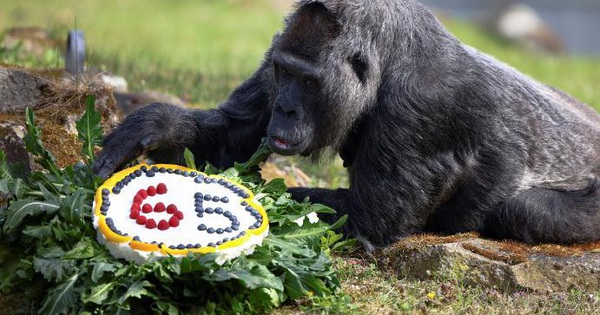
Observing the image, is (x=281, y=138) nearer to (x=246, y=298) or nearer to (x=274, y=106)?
(x=274, y=106)

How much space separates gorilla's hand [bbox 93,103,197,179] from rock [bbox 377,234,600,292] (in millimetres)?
1613

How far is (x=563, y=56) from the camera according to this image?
21266 millimetres

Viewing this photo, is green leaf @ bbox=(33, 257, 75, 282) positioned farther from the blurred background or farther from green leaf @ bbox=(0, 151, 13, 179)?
the blurred background

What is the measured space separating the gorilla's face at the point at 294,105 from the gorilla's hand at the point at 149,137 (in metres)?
0.78

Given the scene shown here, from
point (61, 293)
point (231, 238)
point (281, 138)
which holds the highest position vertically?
point (281, 138)

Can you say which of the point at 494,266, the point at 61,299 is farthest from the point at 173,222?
the point at 494,266

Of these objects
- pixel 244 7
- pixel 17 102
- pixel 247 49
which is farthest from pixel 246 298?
pixel 244 7

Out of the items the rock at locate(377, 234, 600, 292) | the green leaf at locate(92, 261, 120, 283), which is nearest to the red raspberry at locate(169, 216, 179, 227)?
the green leaf at locate(92, 261, 120, 283)

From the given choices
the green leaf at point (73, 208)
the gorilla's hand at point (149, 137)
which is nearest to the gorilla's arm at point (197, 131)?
the gorilla's hand at point (149, 137)

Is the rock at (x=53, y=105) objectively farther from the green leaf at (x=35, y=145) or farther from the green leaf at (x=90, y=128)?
the green leaf at (x=35, y=145)

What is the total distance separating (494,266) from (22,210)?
2858 mm

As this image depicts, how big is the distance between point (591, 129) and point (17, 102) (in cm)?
457

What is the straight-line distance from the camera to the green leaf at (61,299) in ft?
14.6

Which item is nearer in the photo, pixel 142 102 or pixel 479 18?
pixel 142 102
